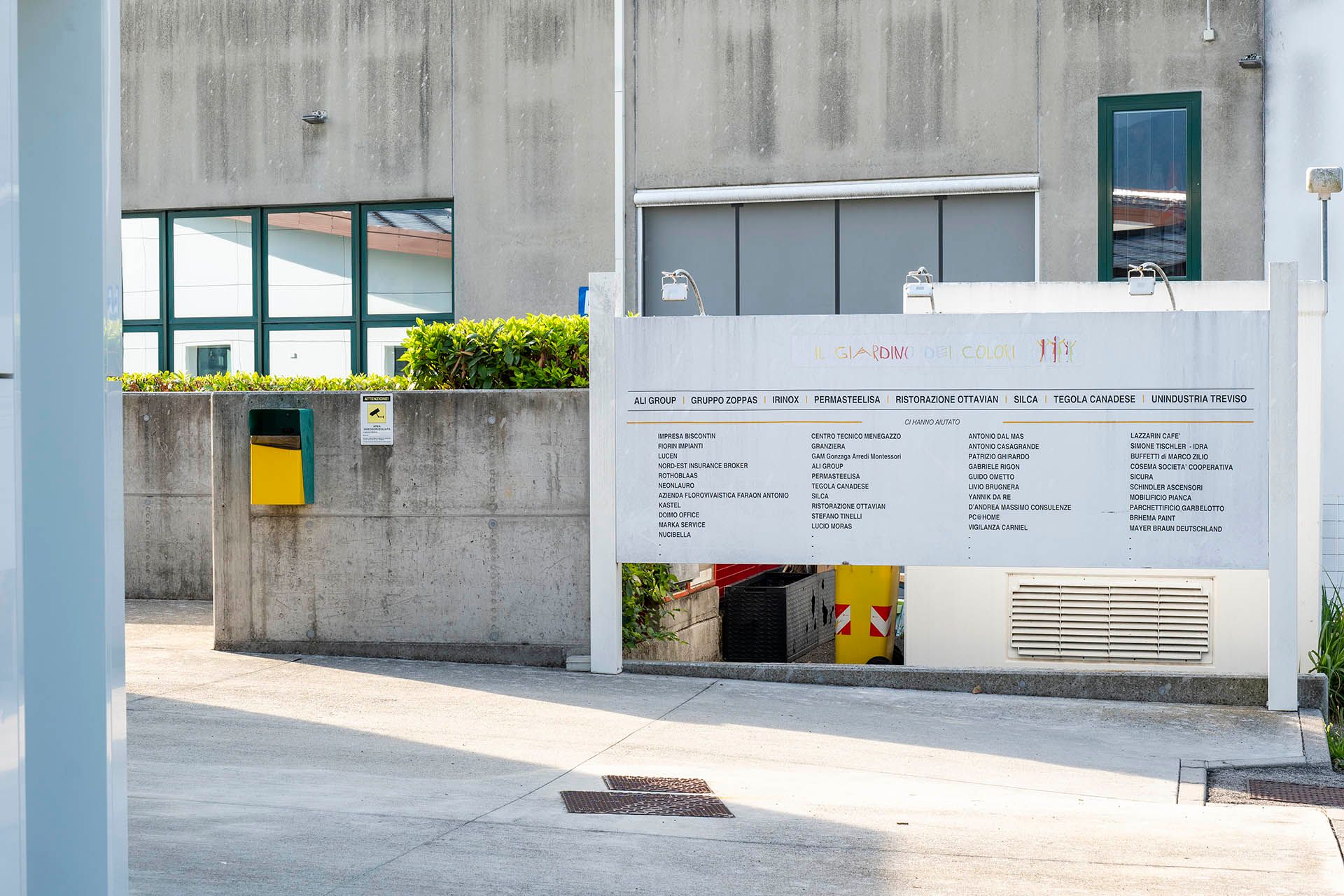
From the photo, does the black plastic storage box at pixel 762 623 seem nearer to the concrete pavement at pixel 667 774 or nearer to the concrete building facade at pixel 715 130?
the concrete pavement at pixel 667 774

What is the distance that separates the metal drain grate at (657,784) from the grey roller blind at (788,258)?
10.5m

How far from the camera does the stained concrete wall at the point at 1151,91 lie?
50.3 feet

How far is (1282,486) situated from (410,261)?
→ 12004 millimetres

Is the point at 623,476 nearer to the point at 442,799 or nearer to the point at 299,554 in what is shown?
the point at 299,554

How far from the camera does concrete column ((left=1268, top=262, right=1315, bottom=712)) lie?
340 inches

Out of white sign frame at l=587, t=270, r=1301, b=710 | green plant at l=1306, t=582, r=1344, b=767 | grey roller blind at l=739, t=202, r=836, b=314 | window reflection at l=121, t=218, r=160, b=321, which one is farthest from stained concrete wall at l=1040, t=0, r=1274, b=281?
window reflection at l=121, t=218, r=160, b=321

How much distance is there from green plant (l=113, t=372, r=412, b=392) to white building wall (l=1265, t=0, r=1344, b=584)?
26.7ft

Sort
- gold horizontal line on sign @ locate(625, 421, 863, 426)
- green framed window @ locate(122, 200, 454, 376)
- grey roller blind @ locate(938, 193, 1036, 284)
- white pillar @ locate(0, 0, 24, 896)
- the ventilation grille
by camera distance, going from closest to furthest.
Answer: white pillar @ locate(0, 0, 24, 896), gold horizontal line on sign @ locate(625, 421, 863, 426), the ventilation grille, grey roller blind @ locate(938, 193, 1036, 284), green framed window @ locate(122, 200, 454, 376)

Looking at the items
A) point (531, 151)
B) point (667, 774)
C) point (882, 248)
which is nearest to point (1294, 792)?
point (667, 774)

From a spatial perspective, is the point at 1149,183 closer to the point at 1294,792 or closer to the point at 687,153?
the point at 687,153

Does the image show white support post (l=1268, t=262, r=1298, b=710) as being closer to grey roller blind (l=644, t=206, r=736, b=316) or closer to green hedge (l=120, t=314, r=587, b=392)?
green hedge (l=120, t=314, r=587, b=392)

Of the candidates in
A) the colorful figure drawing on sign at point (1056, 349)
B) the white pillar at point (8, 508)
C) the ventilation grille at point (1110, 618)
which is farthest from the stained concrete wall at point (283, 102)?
the white pillar at point (8, 508)

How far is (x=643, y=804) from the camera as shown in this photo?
6168mm

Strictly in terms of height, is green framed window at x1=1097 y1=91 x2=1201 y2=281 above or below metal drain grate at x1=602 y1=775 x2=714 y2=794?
above
